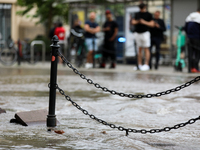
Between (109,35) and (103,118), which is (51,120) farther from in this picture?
(109,35)

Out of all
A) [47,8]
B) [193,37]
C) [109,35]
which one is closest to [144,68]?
[109,35]

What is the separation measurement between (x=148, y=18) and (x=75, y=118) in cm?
1081

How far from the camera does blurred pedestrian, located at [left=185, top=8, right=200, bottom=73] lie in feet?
50.2

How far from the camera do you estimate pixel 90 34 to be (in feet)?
61.2

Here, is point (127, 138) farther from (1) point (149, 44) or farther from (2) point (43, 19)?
(2) point (43, 19)

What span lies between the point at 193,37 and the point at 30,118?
10526mm

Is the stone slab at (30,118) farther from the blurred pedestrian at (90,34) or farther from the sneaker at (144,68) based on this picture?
the blurred pedestrian at (90,34)

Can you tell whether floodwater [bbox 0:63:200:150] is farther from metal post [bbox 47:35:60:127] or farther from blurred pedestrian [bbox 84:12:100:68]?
blurred pedestrian [bbox 84:12:100:68]

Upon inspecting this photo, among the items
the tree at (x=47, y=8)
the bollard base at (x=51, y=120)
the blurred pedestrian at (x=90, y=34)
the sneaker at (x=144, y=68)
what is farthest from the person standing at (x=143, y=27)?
the tree at (x=47, y=8)

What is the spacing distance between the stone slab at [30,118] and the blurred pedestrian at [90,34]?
1237 centimetres

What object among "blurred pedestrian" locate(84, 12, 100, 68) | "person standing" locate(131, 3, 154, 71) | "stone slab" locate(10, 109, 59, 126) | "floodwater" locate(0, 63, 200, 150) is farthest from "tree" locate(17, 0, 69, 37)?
"stone slab" locate(10, 109, 59, 126)

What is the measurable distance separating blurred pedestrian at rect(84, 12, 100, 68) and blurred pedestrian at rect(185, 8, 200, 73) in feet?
13.3

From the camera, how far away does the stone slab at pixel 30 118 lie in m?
5.70

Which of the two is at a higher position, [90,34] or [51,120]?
[90,34]
